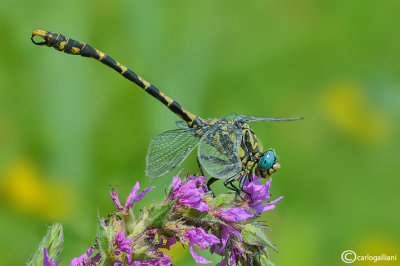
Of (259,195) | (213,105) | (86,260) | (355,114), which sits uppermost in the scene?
(213,105)

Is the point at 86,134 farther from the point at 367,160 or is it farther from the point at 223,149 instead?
the point at 367,160

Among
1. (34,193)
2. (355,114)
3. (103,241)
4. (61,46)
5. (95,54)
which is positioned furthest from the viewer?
(355,114)

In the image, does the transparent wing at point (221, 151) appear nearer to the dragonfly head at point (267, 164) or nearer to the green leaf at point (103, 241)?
the dragonfly head at point (267, 164)

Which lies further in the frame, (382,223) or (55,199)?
(382,223)

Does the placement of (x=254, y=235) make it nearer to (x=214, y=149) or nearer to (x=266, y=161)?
(x=266, y=161)

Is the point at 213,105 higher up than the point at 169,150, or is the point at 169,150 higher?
the point at 213,105

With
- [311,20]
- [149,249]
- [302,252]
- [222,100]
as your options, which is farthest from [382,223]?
[149,249]

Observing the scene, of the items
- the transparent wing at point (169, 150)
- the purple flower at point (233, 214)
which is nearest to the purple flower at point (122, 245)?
the purple flower at point (233, 214)

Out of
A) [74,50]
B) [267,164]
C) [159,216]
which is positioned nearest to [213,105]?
[74,50]
